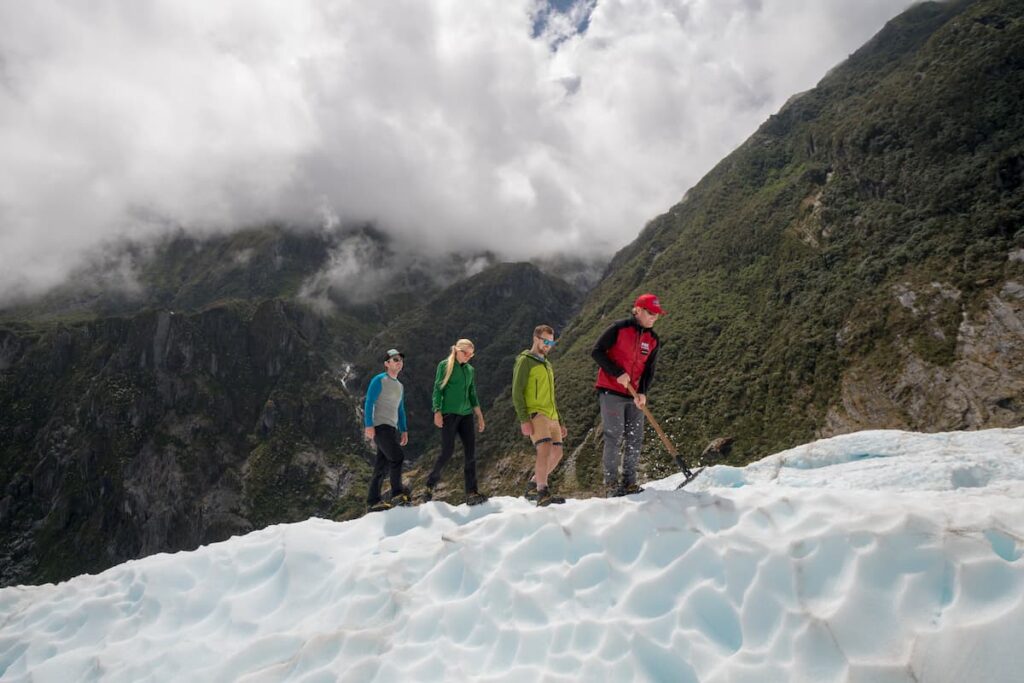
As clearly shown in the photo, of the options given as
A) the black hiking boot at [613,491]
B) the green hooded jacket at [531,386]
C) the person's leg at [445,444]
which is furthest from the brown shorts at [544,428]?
the person's leg at [445,444]

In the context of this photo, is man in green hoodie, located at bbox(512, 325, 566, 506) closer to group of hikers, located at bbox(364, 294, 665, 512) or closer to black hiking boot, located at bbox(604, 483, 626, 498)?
group of hikers, located at bbox(364, 294, 665, 512)

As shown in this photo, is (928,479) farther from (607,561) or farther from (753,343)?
(753,343)

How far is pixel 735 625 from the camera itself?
197 inches

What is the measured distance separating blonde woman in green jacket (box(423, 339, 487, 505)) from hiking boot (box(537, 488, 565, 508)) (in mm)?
1353

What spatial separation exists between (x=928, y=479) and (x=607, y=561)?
5739 mm

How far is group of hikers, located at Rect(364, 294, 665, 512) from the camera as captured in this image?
8.80 metres

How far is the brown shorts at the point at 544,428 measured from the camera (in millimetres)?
9656

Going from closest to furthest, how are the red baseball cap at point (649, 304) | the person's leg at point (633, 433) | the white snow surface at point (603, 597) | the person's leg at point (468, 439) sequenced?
the white snow surface at point (603, 597), the red baseball cap at point (649, 304), the person's leg at point (633, 433), the person's leg at point (468, 439)

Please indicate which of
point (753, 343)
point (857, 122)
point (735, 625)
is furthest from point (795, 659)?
point (857, 122)

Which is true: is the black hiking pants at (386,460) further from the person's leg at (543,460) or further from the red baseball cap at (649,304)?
the red baseball cap at (649,304)

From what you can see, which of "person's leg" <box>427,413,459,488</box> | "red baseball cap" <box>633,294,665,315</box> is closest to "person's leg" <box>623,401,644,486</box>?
"red baseball cap" <box>633,294,665,315</box>

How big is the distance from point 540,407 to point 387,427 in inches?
128

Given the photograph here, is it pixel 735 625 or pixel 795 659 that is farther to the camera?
pixel 735 625

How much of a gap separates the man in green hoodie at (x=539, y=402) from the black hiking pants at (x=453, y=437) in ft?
5.02
